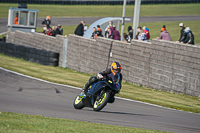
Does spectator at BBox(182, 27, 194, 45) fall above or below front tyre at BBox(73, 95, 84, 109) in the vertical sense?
above

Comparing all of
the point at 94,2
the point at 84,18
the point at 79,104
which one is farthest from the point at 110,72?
the point at 94,2

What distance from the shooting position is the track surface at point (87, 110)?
333 inches

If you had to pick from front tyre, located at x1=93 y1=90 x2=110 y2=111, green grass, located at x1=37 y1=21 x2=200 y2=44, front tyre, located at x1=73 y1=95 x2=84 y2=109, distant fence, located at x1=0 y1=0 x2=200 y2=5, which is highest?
distant fence, located at x1=0 y1=0 x2=200 y2=5

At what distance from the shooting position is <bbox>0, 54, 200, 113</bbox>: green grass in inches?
493

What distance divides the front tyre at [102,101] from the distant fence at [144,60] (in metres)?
5.74

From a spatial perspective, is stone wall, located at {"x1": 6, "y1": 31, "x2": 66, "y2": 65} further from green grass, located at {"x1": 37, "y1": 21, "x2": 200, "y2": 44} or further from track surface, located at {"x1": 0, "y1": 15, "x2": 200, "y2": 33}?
track surface, located at {"x1": 0, "y1": 15, "x2": 200, "y2": 33}

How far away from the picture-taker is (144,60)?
16.4m

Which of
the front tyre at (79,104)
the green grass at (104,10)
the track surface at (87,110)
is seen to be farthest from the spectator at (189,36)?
the green grass at (104,10)

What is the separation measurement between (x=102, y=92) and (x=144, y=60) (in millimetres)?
7589

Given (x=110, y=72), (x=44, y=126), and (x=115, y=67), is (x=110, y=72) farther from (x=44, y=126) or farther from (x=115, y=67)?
(x=44, y=126)

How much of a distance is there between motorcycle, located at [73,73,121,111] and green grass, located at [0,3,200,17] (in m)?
36.5

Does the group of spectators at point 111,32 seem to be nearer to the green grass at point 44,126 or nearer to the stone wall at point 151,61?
the stone wall at point 151,61

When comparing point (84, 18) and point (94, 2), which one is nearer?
point (84, 18)

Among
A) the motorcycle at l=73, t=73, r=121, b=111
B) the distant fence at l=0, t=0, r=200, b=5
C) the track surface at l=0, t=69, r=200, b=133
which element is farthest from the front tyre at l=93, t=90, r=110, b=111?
the distant fence at l=0, t=0, r=200, b=5
